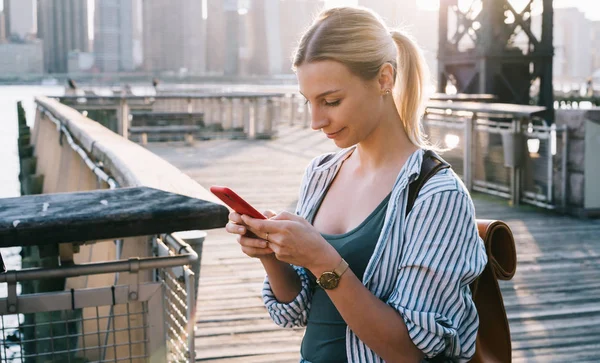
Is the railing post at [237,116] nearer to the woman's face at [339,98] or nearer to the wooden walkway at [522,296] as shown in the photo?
the wooden walkway at [522,296]

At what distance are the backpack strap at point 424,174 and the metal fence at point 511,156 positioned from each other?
6.47 metres

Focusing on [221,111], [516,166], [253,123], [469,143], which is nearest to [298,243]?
[516,166]

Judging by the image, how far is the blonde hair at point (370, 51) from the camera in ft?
7.11

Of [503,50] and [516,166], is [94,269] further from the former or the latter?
[503,50]

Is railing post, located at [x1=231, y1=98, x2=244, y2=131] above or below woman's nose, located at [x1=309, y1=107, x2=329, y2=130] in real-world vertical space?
below

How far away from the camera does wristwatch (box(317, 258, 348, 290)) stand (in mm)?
2016

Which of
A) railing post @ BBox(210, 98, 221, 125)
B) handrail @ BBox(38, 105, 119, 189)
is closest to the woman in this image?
handrail @ BBox(38, 105, 119, 189)

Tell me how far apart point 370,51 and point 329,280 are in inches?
24.2

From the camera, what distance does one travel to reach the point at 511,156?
1008cm

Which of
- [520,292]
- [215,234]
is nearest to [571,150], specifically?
[520,292]

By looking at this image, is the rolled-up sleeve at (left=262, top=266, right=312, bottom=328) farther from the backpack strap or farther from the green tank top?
the backpack strap

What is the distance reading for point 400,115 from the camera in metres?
2.32

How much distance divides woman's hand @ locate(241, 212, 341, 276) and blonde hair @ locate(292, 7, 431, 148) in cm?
Result: 46

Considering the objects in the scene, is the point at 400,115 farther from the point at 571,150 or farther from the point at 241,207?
the point at 571,150
